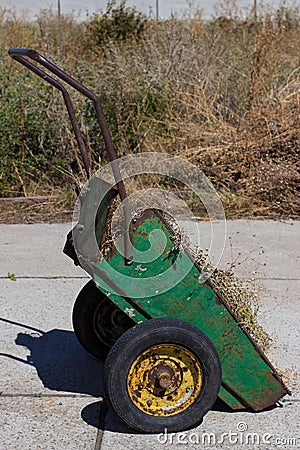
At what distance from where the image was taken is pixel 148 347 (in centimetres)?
314

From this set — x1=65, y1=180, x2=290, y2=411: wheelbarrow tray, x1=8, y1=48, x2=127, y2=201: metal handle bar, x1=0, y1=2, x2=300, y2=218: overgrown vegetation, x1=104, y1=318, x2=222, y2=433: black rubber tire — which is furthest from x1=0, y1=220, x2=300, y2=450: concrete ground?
x1=0, y1=2, x2=300, y2=218: overgrown vegetation

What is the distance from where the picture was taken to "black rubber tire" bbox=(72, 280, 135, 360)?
3.92 m

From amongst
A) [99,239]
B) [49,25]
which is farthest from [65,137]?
[99,239]

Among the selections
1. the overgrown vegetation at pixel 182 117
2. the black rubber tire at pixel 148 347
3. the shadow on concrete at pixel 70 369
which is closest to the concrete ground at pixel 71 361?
the shadow on concrete at pixel 70 369

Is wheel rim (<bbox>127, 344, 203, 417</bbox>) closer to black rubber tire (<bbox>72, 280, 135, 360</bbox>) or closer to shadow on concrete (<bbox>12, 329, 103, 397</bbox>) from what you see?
shadow on concrete (<bbox>12, 329, 103, 397</bbox>)

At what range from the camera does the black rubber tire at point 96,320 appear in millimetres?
3924

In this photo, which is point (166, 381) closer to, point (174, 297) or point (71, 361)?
point (174, 297)

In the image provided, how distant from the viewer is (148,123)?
8445 mm

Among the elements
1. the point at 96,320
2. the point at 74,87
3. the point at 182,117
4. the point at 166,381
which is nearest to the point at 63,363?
the point at 96,320

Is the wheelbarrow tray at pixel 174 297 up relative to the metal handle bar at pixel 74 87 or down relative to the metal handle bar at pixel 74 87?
down

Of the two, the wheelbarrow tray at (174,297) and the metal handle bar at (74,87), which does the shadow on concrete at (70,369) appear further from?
the metal handle bar at (74,87)

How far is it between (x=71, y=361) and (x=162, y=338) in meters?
1.15

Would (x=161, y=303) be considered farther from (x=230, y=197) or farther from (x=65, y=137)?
(x=65, y=137)

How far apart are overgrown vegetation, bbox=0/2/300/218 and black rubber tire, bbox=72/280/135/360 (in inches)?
143
